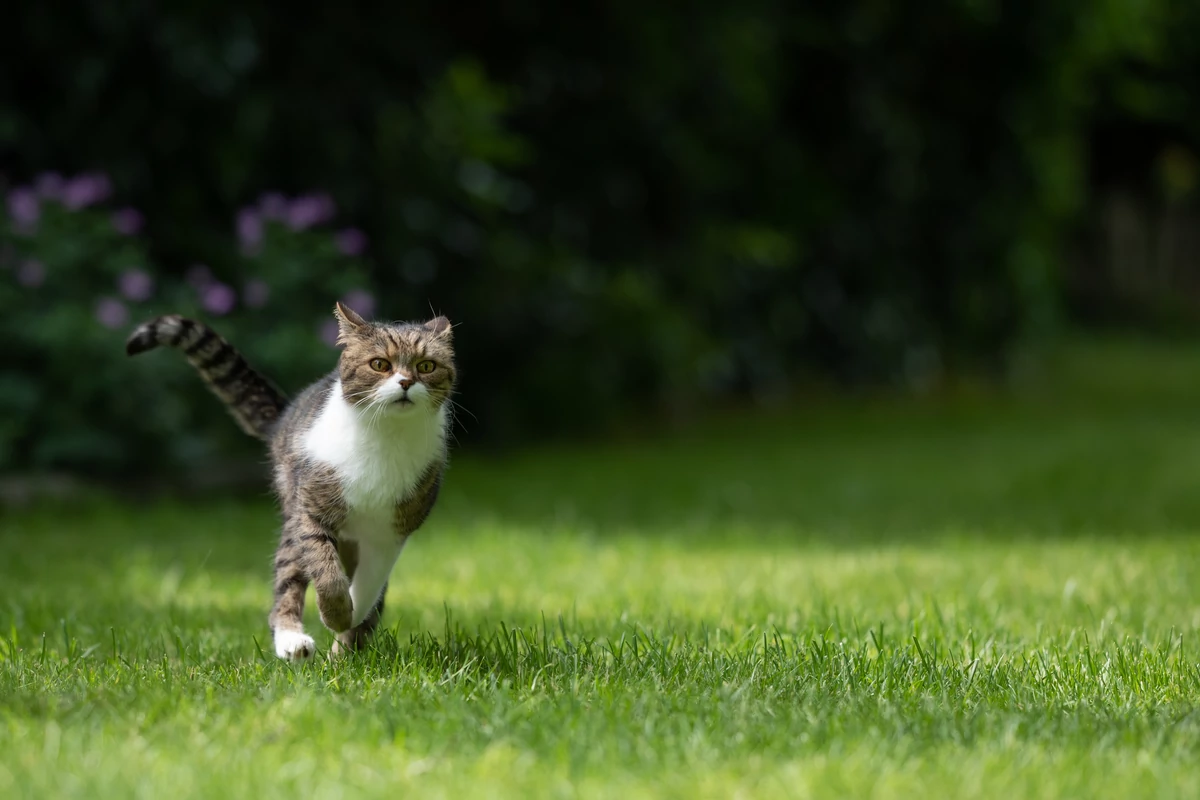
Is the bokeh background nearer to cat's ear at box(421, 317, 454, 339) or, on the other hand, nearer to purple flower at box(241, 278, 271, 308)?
purple flower at box(241, 278, 271, 308)

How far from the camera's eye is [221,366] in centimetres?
468

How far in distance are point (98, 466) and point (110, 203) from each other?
74.9 inches

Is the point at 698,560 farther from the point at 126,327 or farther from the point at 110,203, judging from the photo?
the point at 110,203

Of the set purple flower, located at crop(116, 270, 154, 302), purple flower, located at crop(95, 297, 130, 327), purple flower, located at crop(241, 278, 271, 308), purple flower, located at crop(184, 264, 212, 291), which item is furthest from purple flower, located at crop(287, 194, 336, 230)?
purple flower, located at crop(95, 297, 130, 327)

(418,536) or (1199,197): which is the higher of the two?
(1199,197)

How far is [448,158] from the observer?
1093cm

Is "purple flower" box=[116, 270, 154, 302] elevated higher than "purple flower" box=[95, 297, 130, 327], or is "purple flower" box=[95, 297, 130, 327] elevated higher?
"purple flower" box=[116, 270, 154, 302]

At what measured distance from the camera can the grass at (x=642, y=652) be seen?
296cm

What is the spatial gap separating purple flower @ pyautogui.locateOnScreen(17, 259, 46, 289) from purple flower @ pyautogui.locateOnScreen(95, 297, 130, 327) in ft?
1.36

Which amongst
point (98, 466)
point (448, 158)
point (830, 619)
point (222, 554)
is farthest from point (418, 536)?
point (448, 158)

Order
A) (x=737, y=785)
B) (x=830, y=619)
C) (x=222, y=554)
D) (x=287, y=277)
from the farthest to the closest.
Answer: (x=287, y=277)
(x=222, y=554)
(x=830, y=619)
(x=737, y=785)

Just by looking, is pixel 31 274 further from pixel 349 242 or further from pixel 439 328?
pixel 439 328

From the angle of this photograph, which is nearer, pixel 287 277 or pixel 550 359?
pixel 287 277

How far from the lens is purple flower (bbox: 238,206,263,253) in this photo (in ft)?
30.7
